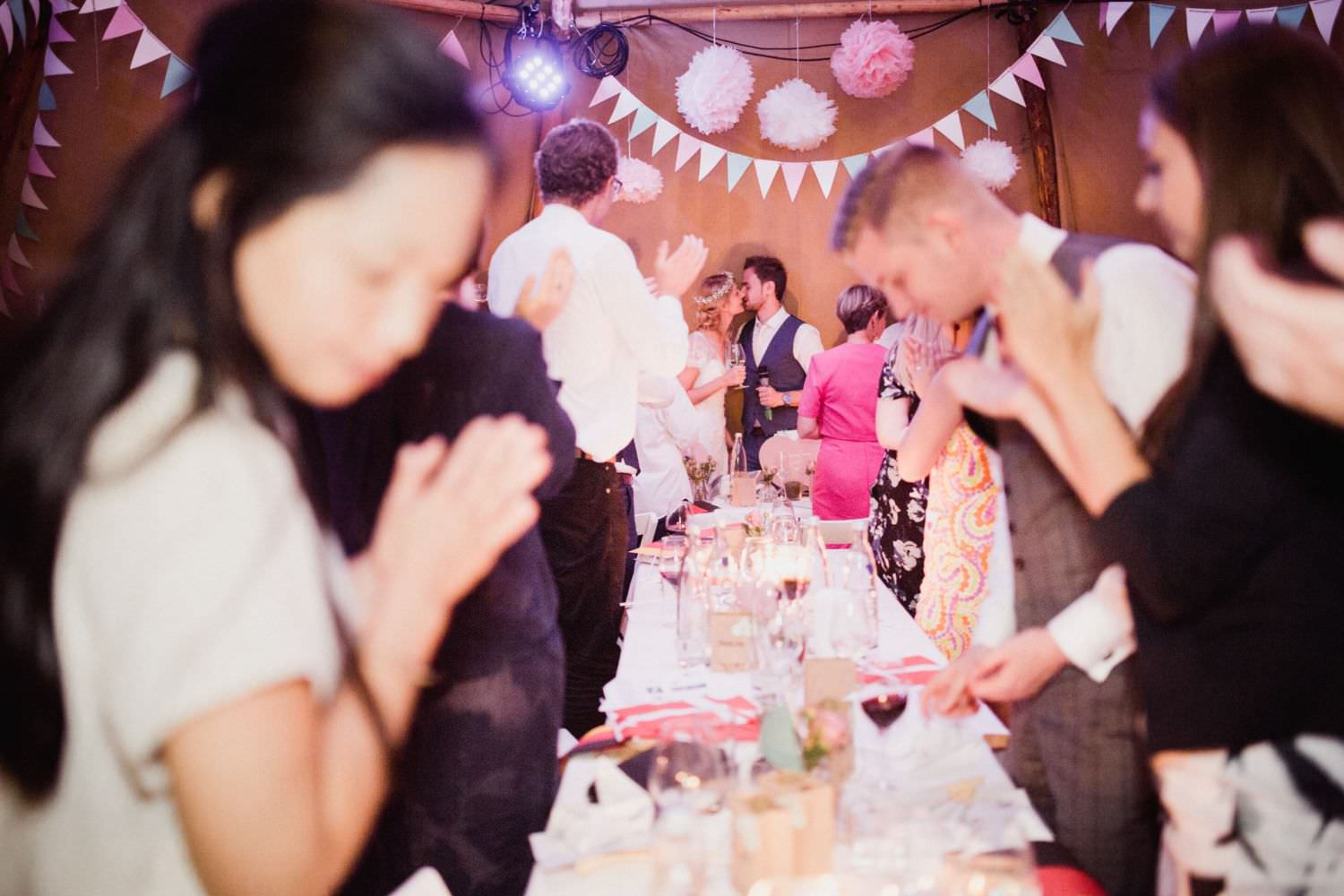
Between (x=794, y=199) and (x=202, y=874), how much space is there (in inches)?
221

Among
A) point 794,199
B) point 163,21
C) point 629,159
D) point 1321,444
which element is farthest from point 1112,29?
point 1321,444

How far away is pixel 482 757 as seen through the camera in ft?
4.89

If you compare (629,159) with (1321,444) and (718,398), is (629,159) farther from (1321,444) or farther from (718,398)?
(1321,444)

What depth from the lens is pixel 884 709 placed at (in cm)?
139

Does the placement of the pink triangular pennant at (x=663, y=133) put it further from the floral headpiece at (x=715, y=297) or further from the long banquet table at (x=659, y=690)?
the long banquet table at (x=659, y=690)

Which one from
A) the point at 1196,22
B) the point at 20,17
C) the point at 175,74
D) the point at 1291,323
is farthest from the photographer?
the point at 1196,22

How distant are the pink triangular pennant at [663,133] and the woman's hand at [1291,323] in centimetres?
513

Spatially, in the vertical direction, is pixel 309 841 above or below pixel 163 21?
below

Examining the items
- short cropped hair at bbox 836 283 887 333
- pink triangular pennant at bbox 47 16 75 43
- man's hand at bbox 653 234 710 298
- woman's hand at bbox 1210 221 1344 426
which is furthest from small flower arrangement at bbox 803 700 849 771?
pink triangular pennant at bbox 47 16 75 43

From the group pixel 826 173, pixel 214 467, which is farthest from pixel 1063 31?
pixel 214 467

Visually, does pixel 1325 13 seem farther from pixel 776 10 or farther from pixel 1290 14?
pixel 776 10

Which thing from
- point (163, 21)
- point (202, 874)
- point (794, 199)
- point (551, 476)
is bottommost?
point (202, 874)

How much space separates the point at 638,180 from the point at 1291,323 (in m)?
5.12

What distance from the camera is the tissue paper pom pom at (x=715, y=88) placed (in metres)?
5.41
